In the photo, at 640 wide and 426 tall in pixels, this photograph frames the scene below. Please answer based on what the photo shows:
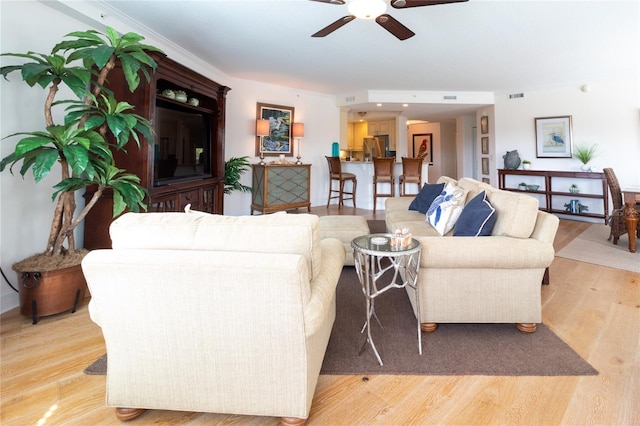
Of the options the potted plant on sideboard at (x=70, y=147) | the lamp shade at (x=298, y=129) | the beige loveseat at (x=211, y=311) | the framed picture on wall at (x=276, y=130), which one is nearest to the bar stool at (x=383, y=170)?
the lamp shade at (x=298, y=129)

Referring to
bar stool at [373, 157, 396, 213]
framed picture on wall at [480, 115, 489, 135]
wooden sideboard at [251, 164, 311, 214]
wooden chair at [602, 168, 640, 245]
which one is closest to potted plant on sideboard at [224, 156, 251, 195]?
wooden sideboard at [251, 164, 311, 214]

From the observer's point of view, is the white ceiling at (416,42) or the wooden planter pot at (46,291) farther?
the white ceiling at (416,42)

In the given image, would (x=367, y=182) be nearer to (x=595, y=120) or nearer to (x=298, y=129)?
(x=298, y=129)

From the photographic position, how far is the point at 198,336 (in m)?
1.18

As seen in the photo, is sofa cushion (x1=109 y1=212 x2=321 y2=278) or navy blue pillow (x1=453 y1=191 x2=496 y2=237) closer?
sofa cushion (x1=109 y1=212 x2=321 y2=278)

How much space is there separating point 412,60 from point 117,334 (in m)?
4.68

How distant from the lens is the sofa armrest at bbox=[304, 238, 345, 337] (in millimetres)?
1138

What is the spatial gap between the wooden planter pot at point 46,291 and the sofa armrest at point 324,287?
183 cm

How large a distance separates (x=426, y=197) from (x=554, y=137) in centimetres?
407

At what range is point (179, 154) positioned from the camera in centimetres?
378

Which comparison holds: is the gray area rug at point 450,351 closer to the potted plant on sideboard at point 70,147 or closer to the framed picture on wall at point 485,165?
the potted plant on sideboard at point 70,147

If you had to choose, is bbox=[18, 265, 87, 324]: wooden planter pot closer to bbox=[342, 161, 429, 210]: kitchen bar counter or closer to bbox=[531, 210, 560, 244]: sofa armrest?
bbox=[531, 210, 560, 244]: sofa armrest

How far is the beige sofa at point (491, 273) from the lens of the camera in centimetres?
187

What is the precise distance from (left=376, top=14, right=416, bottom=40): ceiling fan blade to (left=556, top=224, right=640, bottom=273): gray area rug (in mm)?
2855
